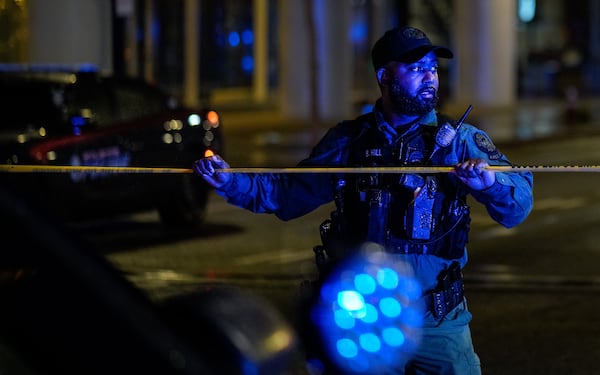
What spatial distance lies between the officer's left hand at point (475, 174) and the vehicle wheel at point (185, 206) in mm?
8106

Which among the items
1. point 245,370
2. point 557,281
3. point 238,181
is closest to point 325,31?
point 557,281

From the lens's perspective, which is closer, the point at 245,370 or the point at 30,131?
the point at 245,370

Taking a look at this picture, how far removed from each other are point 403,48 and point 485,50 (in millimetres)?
27758

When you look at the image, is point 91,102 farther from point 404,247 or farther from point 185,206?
point 404,247

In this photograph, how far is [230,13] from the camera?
111 feet

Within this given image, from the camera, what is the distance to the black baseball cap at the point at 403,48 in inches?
167

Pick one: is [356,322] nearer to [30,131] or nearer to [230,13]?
[30,131]

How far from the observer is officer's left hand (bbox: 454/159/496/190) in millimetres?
3957

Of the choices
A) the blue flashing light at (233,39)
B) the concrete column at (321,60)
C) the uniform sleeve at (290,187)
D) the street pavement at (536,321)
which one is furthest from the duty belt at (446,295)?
the blue flashing light at (233,39)

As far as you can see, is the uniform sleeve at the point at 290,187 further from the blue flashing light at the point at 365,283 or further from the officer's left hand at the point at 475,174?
the officer's left hand at the point at 475,174

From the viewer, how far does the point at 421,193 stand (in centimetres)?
420

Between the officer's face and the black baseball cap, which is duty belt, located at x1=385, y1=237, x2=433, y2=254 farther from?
the black baseball cap

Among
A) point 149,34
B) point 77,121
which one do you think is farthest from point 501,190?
point 149,34

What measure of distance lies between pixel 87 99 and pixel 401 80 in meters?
7.42
